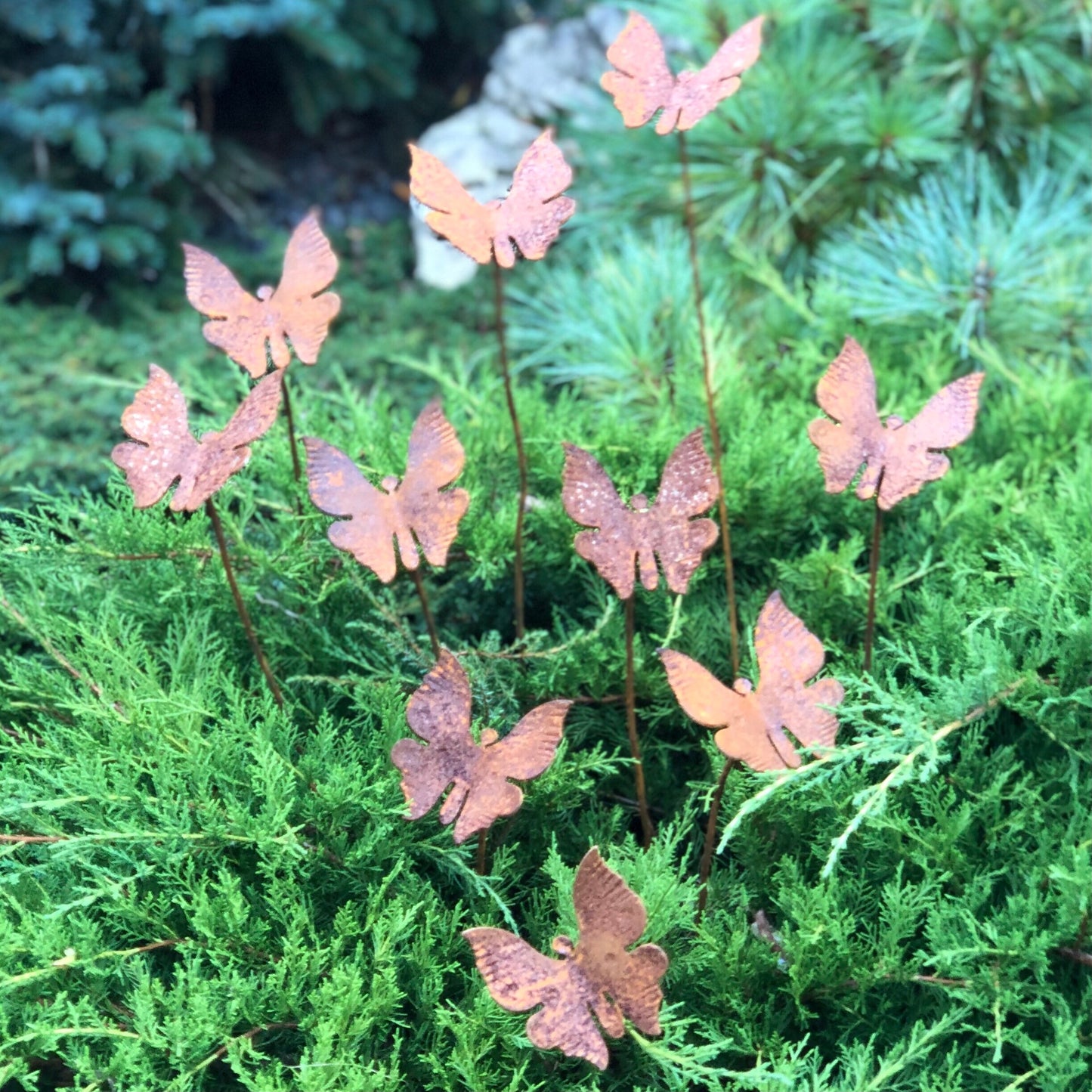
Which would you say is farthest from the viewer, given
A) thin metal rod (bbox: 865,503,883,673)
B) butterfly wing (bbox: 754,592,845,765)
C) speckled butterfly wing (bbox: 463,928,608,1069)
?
thin metal rod (bbox: 865,503,883,673)

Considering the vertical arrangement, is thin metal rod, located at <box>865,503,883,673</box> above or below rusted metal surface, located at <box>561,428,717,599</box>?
below

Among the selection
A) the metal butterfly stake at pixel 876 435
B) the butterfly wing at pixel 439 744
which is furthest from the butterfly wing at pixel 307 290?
the metal butterfly stake at pixel 876 435

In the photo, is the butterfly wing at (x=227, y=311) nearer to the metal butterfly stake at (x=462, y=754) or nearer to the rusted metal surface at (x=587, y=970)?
the metal butterfly stake at (x=462, y=754)

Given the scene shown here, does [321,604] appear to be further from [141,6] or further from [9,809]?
[141,6]

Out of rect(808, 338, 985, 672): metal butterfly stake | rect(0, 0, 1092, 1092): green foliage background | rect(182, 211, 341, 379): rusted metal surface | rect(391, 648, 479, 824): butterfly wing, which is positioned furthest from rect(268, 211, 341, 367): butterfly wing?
rect(808, 338, 985, 672): metal butterfly stake

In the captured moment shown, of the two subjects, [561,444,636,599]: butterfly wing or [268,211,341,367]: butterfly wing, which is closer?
[561,444,636,599]: butterfly wing

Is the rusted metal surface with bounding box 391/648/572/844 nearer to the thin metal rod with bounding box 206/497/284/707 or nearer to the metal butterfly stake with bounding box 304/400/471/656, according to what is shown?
the metal butterfly stake with bounding box 304/400/471/656

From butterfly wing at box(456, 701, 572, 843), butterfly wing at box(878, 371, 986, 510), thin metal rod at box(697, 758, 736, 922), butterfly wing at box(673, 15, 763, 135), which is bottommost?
thin metal rod at box(697, 758, 736, 922)
